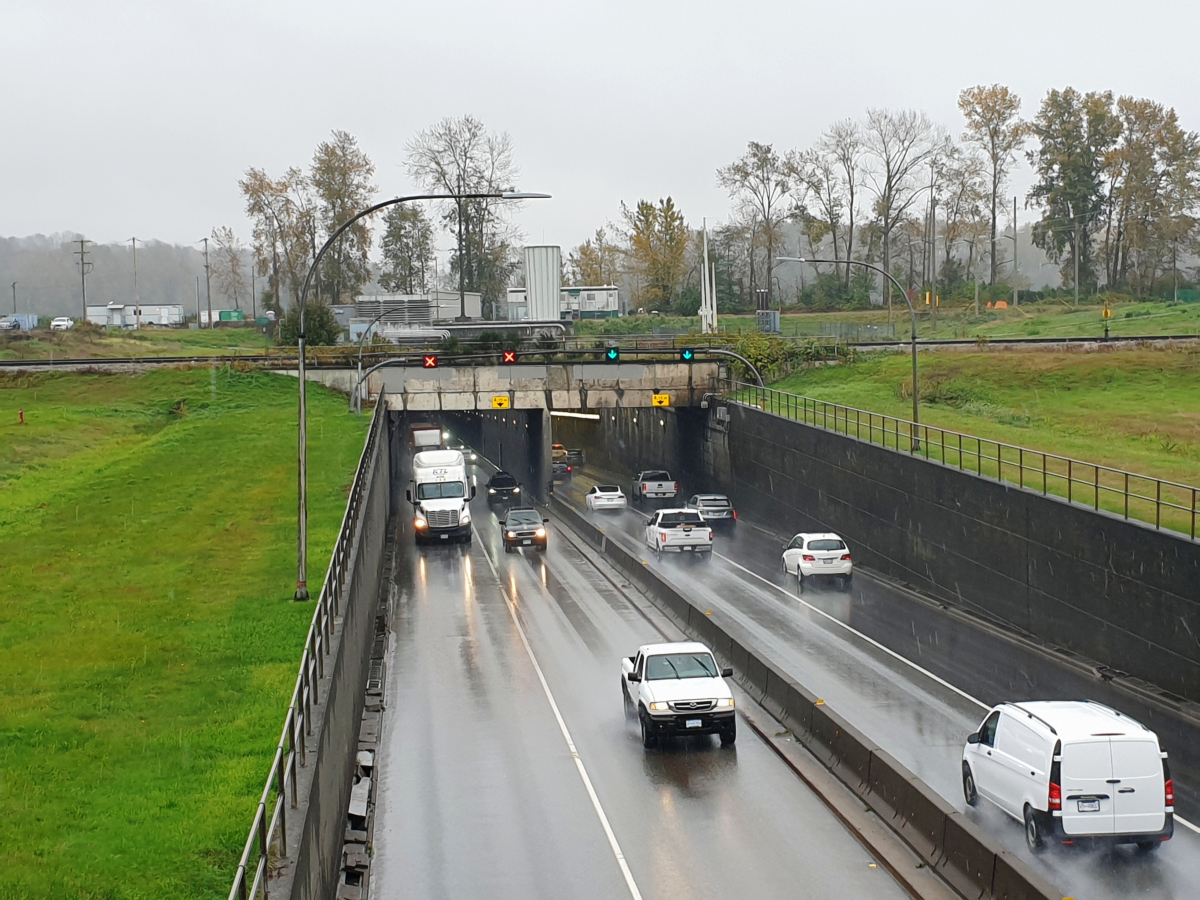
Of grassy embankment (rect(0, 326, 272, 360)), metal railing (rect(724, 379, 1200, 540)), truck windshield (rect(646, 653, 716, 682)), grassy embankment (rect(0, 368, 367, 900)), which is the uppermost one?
grassy embankment (rect(0, 326, 272, 360))

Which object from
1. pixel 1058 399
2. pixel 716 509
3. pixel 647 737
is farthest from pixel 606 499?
pixel 647 737

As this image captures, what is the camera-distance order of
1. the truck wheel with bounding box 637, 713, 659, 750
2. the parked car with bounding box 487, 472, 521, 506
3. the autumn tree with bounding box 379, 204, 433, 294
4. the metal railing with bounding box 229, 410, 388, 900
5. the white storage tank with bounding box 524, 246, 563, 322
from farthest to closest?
the autumn tree with bounding box 379, 204, 433, 294 < the white storage tank with bounding box 524, 246, 563, 322 < the parked car with bounding box 487, 472, 521, 506 < the truck wheel with bounding box 637, 713, 659, 750 < the metal railing with bounding box 229, 410, 388, 900

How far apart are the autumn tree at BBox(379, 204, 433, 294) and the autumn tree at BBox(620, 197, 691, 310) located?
23.4m

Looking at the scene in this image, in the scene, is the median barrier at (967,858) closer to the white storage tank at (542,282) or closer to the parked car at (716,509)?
the parked car at (716,509)

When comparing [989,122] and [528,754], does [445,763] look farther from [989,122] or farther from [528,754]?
[989,122]

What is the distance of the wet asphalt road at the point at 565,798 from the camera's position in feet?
52.0

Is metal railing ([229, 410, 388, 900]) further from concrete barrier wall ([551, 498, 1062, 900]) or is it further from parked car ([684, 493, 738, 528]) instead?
parked car ([684, 493, 738, 528])

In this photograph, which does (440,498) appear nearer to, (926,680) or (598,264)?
(926,680)

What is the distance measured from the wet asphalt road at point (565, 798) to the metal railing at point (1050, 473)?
10.2m

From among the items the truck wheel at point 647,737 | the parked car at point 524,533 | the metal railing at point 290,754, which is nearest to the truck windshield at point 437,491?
the parked car at point 524,533

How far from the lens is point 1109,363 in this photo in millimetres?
54094

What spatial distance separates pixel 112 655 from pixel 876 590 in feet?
76.1

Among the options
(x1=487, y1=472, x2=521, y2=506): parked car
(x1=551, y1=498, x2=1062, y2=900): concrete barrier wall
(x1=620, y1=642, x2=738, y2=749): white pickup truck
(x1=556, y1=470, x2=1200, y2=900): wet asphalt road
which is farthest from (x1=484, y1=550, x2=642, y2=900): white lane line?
(x1=487, y1=472, x2=521, y2=506): parked car

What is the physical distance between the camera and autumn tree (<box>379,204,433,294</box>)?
121062 millimetres
